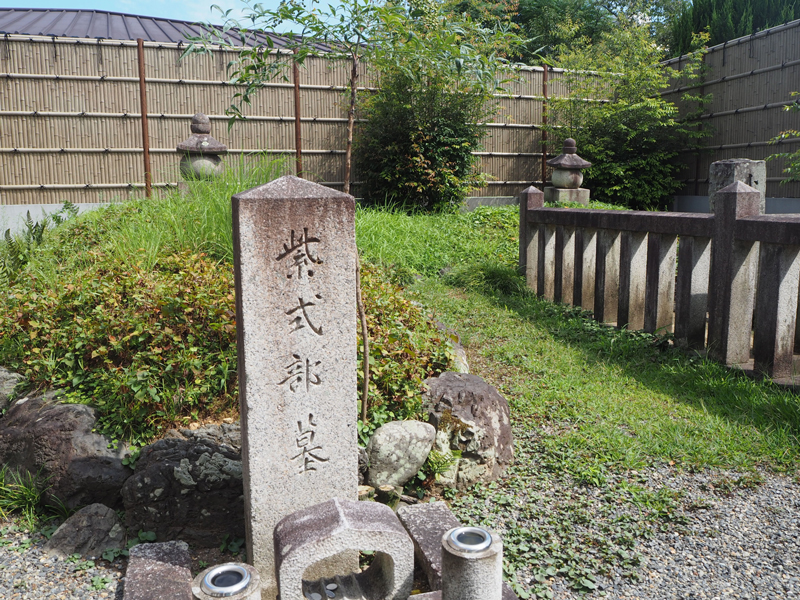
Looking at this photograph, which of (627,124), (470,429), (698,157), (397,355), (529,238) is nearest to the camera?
(470,429)

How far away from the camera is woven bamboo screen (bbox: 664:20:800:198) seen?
10.6 metres

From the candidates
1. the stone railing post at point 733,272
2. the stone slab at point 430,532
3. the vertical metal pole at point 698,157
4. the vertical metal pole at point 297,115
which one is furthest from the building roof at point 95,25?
the stone slab at point 430,532

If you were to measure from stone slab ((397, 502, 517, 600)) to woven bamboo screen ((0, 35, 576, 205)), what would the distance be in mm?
7392

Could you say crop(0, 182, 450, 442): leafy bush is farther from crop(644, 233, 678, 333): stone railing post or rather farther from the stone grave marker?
crop(644, 233, 678, 333): stone railing post

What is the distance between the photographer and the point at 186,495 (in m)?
2.83

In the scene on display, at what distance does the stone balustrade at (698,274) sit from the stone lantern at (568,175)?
16.8ft

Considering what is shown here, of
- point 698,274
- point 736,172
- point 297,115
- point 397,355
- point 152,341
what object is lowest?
point 397,355

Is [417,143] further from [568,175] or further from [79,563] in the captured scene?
[79,563]

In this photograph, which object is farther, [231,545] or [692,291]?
[692,291]

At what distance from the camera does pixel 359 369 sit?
3.51 metres

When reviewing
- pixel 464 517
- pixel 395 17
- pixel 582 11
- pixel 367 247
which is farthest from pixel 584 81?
pixel 464 517

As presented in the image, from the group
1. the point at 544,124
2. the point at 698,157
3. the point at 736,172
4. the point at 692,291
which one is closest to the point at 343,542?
the point at 692,291

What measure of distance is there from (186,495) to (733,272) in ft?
12.0

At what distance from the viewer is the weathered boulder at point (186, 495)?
2805 millimetres
